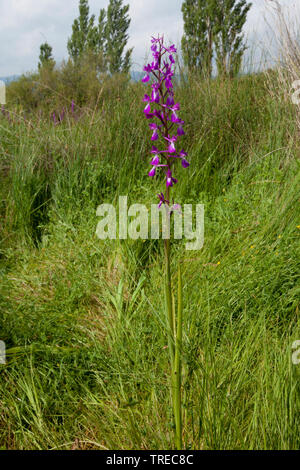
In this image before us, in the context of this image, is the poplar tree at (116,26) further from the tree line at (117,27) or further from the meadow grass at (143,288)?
the meadow grass at (143,288)

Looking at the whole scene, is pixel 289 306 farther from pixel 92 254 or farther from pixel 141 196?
pixel 141 196

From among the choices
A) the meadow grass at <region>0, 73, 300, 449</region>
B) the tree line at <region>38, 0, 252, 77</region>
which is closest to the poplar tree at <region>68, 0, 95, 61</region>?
the tree line at <region>38, 0, 252, 77</region>

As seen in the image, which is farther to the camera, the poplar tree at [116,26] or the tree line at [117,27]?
the poplar tree at [116,26]

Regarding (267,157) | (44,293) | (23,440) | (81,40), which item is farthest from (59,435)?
(81,40)

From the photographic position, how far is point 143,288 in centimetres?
241

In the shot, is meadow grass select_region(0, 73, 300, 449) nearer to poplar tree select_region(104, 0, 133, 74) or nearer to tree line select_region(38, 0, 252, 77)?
tree line select_region(38, 0, 252, 77)

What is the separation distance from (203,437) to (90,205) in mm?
2161

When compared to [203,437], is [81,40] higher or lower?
higher

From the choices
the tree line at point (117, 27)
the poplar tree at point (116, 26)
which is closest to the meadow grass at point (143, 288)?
the tree line at point (117, 27)

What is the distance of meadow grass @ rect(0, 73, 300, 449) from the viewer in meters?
1.51

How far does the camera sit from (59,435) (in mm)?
1611

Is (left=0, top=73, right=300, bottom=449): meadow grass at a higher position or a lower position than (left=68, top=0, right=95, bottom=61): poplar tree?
lower

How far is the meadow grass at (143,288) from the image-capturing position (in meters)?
1.51

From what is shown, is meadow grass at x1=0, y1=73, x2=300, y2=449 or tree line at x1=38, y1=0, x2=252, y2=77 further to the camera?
tree line at x1=38, y1=0, x2=252, y2=77
